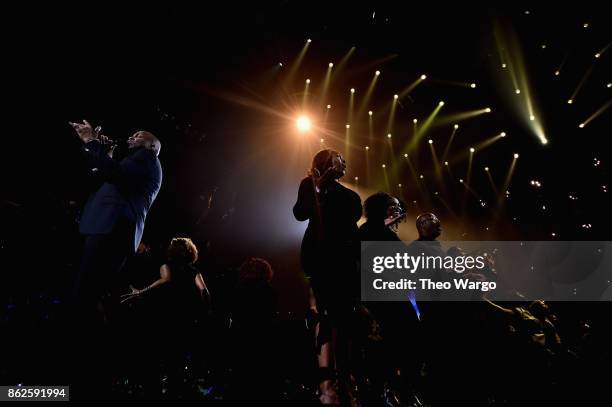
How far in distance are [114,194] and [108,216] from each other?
0.54 ft

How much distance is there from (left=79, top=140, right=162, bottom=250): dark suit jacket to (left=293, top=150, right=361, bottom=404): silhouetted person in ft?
3.65

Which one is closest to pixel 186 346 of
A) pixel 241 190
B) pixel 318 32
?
pixel 241 190

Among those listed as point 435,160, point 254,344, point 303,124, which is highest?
point 435,160

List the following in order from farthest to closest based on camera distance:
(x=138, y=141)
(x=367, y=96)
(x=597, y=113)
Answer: (x=367, y=96) < (x=597, y=113) < (x=138, y=141)

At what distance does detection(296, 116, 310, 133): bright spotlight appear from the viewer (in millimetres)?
8839

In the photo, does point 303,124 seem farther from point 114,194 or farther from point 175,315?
point 114,194

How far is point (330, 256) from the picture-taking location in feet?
7.68

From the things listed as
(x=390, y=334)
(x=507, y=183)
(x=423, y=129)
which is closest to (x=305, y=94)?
(x=423, y=129)

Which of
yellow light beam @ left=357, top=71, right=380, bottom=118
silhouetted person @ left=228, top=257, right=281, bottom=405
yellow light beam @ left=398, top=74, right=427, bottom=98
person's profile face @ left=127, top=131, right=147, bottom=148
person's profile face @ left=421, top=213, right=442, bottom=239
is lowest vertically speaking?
silhouetted person @ left=228, top=257, right=281, bottom=405

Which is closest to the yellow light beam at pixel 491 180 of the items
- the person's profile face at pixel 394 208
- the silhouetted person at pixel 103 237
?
the person's profile face at pixel 394 208

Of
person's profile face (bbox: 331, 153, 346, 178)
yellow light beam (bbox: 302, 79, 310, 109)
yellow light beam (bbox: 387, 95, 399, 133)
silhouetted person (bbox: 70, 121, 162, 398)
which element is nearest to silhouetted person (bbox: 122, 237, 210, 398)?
silhouetted person (bbox: 70, 121, 162, 398)

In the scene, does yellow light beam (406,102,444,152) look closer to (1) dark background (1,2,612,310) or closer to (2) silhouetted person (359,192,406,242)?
(1) dark background (1,2,612,310)

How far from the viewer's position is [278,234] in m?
9.17

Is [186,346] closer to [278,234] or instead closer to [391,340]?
[391,340]
